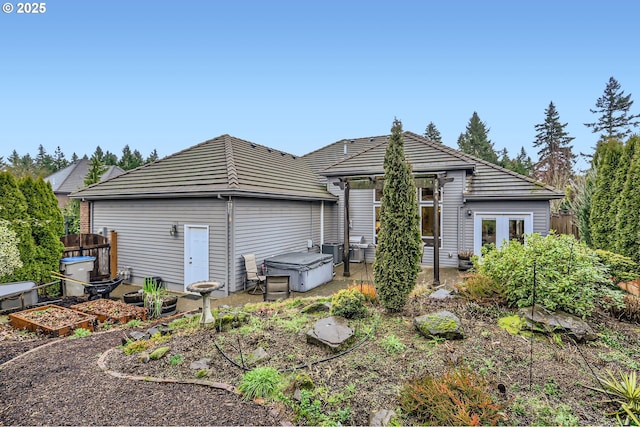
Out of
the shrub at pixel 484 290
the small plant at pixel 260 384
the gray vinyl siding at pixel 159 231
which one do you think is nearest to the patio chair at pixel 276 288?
the gray vinyl siding at pixel 159 231

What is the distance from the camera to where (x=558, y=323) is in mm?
4145

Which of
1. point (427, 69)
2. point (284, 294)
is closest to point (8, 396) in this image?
point (284, 294)

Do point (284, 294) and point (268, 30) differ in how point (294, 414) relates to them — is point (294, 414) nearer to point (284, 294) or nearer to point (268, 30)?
point (284, 294)

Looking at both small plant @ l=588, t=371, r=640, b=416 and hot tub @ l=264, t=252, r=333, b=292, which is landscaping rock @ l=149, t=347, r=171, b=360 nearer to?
hot tub @ l=264, t=252, r=333, b=292

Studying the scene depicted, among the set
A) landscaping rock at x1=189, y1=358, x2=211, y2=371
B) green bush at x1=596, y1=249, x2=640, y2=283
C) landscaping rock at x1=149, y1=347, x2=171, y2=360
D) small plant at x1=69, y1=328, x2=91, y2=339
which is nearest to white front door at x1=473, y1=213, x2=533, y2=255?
green bush at x1=596, y1=249, x2=640, y2=283

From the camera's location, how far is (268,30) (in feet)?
35.9

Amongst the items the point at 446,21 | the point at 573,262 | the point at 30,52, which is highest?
the point at 446,21

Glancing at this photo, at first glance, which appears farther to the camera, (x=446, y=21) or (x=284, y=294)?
(x=446, y=21)

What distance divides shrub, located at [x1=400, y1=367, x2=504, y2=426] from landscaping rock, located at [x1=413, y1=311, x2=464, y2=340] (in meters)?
1.14

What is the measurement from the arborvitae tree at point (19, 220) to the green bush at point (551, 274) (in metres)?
10.8

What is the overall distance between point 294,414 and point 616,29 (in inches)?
512

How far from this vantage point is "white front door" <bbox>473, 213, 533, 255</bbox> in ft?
34.8

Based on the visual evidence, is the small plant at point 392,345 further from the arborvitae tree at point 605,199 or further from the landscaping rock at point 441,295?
the arborvitae tree at point 605,199

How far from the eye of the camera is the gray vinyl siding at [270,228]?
8.27 meters
